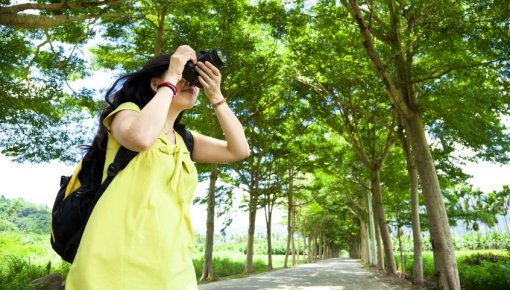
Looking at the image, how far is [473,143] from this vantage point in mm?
13164

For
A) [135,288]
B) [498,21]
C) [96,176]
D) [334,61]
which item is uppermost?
Answer: [334,61]

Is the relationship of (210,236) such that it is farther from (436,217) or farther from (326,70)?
(436,217)

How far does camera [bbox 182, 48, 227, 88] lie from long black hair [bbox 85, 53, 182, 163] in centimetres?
9

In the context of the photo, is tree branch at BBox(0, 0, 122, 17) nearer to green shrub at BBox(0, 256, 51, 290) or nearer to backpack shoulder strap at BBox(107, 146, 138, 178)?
green shrub at BBox(0, 256, 51, 290)

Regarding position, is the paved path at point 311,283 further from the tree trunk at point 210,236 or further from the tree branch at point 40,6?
the tree branch at point 40,6

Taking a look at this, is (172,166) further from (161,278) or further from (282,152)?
(282,152)

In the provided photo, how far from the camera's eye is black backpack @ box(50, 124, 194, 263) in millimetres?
1470

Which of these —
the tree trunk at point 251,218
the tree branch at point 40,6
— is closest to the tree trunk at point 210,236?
the tree trunk at point 251,218

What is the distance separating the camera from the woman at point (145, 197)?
136 cm

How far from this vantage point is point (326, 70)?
14.0 metres

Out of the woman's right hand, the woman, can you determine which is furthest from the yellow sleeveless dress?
the woman's right hand

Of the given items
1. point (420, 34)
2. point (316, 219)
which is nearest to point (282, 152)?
point (420, 34)

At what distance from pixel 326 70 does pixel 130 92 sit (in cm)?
1281

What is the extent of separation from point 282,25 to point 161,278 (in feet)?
35.8
